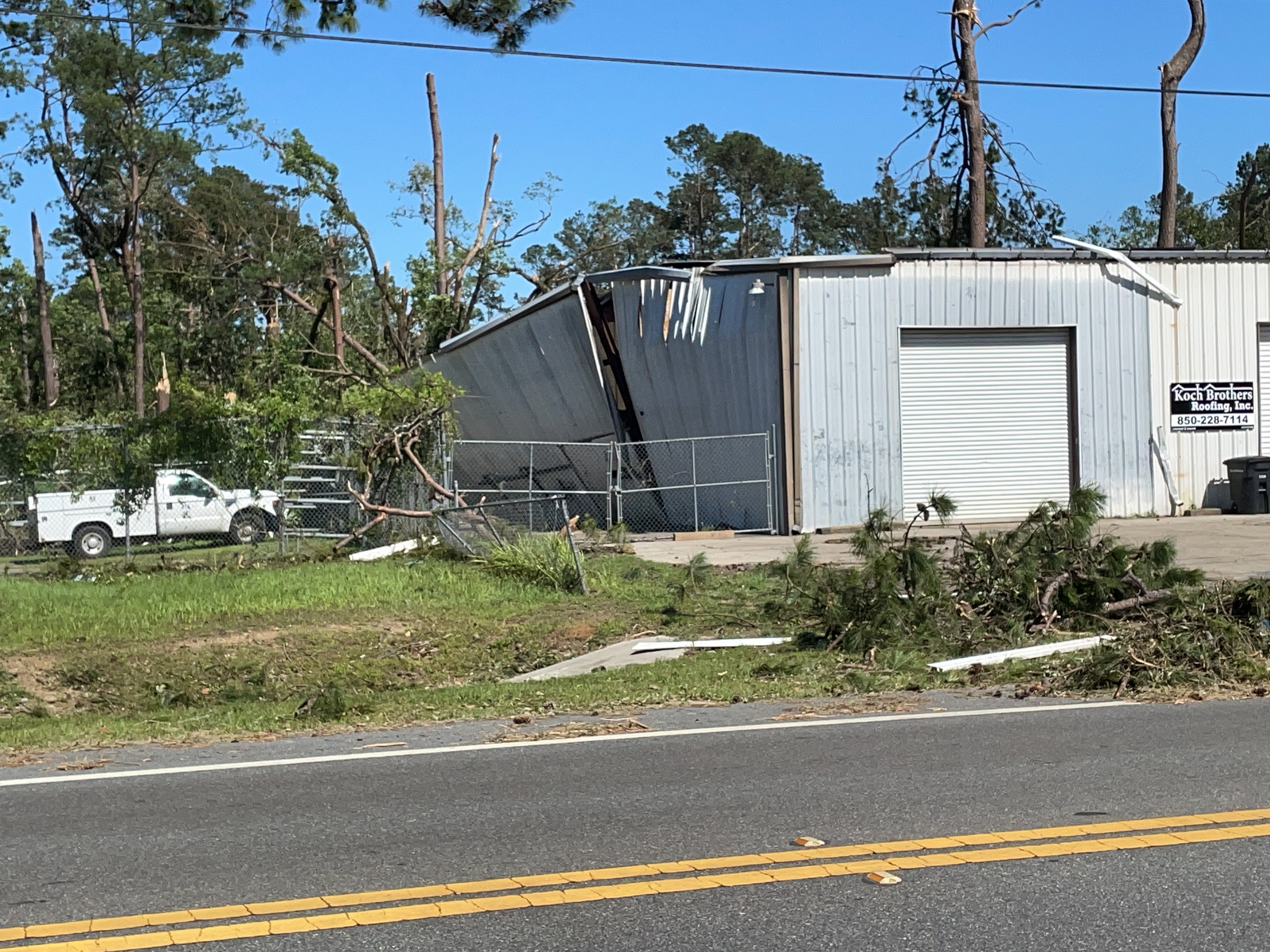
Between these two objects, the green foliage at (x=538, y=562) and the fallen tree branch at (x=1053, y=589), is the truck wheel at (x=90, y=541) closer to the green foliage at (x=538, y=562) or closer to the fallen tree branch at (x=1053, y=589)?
the green foliage at (x=538, y=562)

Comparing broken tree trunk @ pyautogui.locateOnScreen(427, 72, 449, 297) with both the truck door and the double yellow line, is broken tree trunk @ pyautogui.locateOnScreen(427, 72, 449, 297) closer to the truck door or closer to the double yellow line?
the truck door

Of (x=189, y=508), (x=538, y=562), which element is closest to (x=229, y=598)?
(x=538, y=562)

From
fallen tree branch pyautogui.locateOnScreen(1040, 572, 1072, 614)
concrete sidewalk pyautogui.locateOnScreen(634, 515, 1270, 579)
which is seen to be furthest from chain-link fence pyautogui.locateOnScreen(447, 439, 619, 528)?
fallen tree branch pyautogui.locateOnScreen(1040, 572, 1072, 614)

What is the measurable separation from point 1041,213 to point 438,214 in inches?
689

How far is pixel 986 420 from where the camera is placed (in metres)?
23.8

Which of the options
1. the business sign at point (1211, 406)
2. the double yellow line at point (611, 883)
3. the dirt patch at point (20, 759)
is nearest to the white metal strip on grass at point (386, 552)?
the dirt patch at point (20, 759)

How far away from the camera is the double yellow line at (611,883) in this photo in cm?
477

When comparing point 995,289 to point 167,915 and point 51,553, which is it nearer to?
point 51,553

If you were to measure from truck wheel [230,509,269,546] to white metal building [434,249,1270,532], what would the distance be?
6.64 meters

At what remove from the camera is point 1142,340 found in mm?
24125

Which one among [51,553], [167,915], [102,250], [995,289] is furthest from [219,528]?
[102,250]

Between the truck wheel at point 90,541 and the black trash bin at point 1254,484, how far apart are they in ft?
62.3

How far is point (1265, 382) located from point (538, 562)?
15583mm

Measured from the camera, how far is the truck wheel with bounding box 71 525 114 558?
69.7ft
